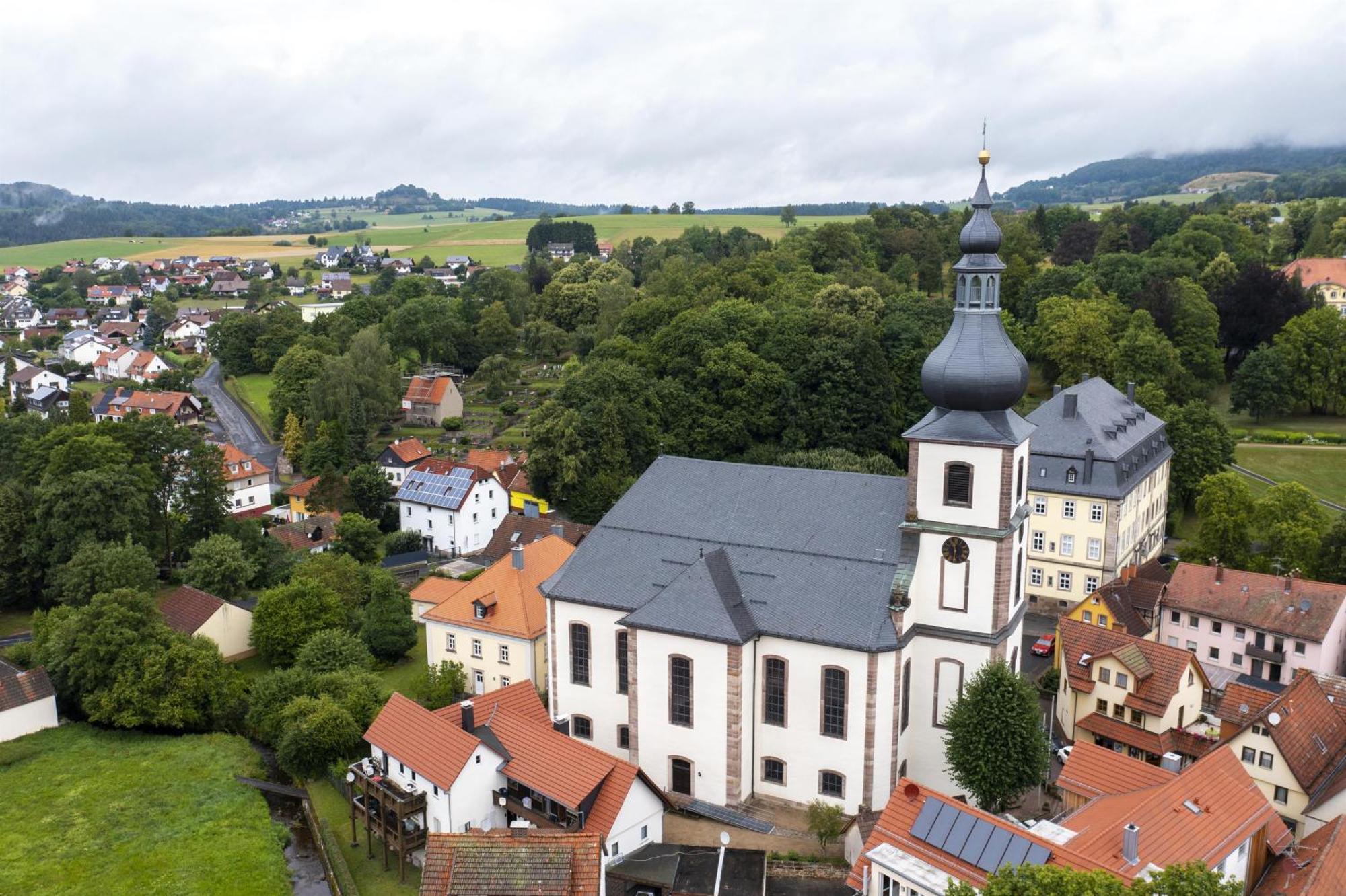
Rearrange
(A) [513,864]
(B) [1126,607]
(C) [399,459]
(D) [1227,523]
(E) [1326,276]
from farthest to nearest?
(E) [1326,276]
(C) [399,459]
(D) [1227,523]
(B) [1126,607]
(A) [513,864]

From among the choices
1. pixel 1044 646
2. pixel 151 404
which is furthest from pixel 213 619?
pixel 151 404

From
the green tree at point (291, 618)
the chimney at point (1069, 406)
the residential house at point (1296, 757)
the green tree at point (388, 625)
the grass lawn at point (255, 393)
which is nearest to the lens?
the residential house at point (1296, 757)

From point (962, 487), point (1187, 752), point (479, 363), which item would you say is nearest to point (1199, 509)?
point (1187, 752)

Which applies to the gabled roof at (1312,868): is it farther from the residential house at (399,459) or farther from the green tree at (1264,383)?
the residential house at (399,459)

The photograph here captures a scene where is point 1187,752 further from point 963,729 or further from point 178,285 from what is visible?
point 178,285

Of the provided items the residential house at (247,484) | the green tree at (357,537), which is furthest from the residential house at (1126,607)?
the residential house at (247,484)

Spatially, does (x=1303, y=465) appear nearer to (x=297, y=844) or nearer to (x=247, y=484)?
(x=297, y=844)

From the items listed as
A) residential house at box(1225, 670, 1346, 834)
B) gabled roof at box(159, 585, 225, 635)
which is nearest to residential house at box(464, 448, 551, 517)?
gabled roof at box(159, 585, 225, 635)
